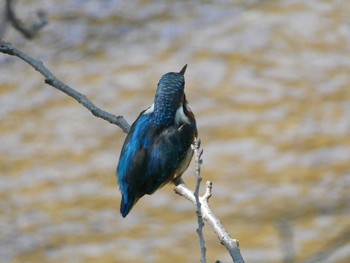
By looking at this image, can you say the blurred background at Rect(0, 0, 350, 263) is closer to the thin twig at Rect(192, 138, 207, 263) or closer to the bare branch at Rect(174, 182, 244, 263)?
the bare branch at Rect(174, 182, 244, 263)

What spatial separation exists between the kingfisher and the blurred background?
126 inches

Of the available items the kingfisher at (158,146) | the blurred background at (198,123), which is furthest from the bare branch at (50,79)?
the blurred background at (198,123)

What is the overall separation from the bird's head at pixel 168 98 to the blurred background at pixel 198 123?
127 inches

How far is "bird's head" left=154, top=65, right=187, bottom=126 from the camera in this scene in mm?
3723

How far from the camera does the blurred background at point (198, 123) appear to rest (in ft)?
23.7

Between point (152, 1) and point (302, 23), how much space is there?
1.29 metres

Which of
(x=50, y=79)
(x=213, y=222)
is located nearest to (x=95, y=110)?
(x=50, y=79)

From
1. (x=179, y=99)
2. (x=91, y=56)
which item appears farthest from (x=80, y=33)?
(x=179, y=99)

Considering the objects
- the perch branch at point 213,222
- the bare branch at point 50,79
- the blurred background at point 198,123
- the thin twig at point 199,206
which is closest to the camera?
the thin twig at point 199,206

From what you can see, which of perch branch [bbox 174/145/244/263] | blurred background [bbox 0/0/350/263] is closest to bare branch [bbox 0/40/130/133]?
perch branch [bbox 174/145/244/263]

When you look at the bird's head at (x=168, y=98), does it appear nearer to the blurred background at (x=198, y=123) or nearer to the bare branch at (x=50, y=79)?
the bare branch at (x=50, y=79)

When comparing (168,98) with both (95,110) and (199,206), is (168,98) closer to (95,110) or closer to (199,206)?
(95,110)

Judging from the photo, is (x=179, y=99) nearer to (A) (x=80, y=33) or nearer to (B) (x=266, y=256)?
(B) (x=266, y=256)

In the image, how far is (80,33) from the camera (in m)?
8.30
